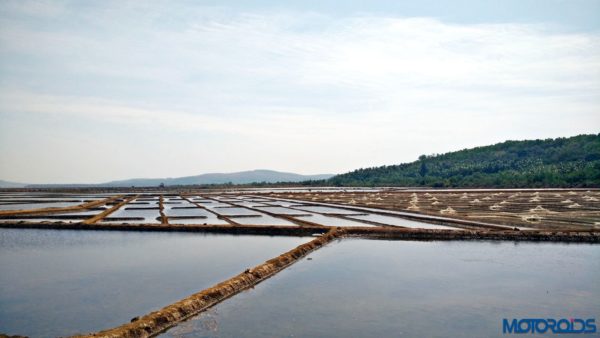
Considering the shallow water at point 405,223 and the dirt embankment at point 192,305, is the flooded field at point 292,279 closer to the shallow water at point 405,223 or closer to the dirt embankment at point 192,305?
the dirt embankment at point 192,305

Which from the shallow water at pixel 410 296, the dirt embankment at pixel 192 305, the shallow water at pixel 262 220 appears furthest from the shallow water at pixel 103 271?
the shallow water at pixel 262 220

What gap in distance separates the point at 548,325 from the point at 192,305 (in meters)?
7.85

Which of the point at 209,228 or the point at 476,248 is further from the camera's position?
the point at 209,228

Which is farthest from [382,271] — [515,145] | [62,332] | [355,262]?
[515,145]

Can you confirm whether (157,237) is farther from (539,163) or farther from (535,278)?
(539,163)

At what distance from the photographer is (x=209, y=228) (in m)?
26.5

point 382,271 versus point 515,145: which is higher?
point 515,145

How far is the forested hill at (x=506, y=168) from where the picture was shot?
84.6 meters

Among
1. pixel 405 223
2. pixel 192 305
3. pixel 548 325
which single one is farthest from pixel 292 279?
pixel 405 223

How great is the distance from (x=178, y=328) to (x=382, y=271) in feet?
24.7

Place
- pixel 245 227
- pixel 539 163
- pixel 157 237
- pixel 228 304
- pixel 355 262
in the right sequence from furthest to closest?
pixel 539 163 → pixel 245 227 → pixel 157 237 → pixel 355 262 → pixel 228 304

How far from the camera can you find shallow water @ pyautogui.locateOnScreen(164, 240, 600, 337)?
1042 cm

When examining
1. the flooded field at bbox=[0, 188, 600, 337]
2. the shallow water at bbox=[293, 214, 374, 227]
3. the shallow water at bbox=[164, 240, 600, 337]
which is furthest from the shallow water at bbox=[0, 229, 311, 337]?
the shallow water at bbox=[293, 214, 374, 227]

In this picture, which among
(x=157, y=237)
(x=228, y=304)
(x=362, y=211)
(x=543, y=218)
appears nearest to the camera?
(x=228, y=304)
